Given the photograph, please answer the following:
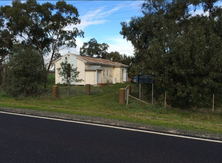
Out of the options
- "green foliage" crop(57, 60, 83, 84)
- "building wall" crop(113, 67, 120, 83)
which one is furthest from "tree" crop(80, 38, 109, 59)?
"green foliage" crop(57, 60, 83, 84)

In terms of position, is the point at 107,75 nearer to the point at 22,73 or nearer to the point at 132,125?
the point at 22,73

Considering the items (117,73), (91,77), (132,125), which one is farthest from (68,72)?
(117,73)

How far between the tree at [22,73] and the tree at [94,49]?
56331 mm

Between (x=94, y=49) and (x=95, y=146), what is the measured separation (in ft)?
225

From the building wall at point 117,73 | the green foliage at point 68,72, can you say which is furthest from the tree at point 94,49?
the green foliage at point 68,72

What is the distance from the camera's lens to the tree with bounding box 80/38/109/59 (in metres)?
72.2

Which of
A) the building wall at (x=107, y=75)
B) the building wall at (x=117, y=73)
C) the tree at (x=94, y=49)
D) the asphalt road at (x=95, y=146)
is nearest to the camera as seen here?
the asphalt road at (x=95, y=146)

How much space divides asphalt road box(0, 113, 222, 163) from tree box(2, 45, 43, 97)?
30.5 ft

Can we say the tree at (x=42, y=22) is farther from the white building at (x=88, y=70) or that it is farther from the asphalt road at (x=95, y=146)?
the asphalt road at (x=95, y=146)

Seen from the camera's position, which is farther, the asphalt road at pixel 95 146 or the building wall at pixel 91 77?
the building wall at pixel 91 77

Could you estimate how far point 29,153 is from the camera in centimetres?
455

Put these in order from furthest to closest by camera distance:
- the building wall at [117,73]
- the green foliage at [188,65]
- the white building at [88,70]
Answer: the building wall at [117,73] < the white building at [88,70] < the green foliage at [188,65]

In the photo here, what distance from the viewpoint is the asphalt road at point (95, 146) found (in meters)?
4.34

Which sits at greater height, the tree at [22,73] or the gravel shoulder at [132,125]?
the tree at [22,73]
